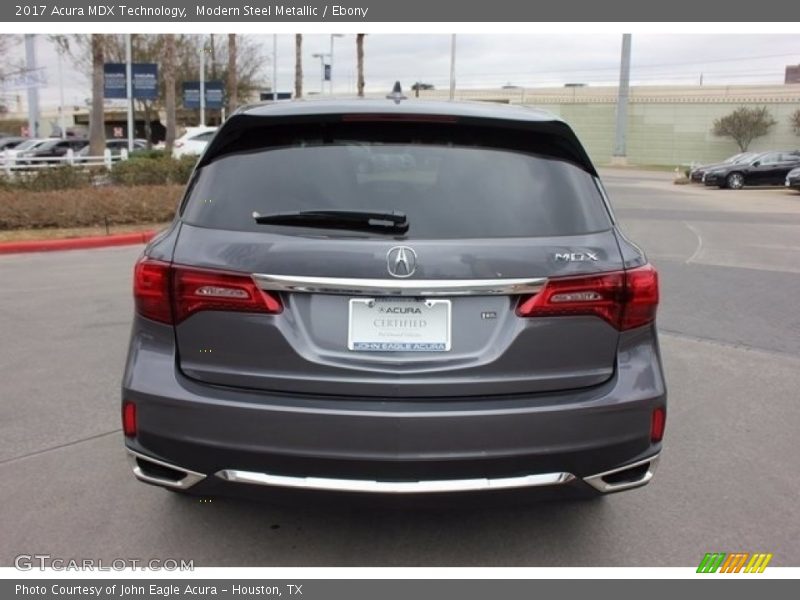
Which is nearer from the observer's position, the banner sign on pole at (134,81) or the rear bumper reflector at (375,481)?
the rear bumper reflector at (375,481)

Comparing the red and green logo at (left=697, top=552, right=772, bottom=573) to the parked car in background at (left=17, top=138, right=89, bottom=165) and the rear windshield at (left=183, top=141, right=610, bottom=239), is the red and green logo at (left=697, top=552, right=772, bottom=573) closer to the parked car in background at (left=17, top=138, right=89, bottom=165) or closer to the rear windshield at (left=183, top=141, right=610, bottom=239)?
the rear windshield at (left=183, top=141, right=610, bottom=239)

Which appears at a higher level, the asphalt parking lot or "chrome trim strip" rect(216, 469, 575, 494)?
"chrome trim strip" rect(216, 469, 575, 494)

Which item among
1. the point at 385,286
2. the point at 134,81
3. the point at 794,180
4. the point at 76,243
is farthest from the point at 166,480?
the point at 134,81

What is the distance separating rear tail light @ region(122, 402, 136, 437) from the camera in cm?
279

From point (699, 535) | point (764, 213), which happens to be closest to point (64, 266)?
point (699, 535)

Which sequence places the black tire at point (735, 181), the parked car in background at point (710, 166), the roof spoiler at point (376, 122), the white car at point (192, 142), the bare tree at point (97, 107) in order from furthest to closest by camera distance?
the parked car in background at point (710, 166) < the black tire at point (735, 181) < the bare tree at point (97, 107) < the white car at point (192, 142) < the roof spoiler at point (376, 122)

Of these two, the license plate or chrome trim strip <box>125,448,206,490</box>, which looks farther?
chrome trim strip <box>125,448,206,490</box>

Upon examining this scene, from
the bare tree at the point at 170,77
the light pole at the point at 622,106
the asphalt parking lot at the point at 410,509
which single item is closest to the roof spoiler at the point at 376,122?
the asphalt parking lot at the point at 410,509

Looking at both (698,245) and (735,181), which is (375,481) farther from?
(735,181)

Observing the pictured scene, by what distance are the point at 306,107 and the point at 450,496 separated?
1683mm

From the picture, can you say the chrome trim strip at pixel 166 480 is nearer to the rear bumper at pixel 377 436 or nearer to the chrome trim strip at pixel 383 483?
the rear bumper at pixel 377 436

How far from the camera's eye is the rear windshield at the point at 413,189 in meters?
2.79

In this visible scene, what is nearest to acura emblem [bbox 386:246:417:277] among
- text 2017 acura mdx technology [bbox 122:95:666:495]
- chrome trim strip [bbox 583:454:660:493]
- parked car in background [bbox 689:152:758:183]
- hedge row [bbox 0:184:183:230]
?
text 2017 acura mdx technology [bbox 122:95:666:495]

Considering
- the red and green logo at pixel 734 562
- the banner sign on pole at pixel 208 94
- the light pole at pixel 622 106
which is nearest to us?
the red and green logo at pixel 734 562
